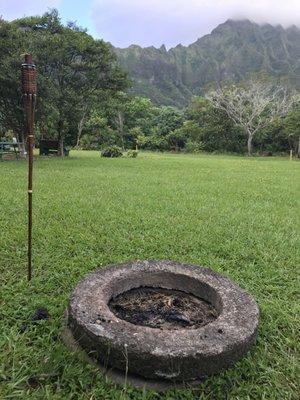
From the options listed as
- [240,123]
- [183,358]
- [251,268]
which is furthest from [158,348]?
[240,123]

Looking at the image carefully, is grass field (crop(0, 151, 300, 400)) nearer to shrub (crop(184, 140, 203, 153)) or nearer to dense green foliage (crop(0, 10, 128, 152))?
dense green foliage (crop(0, 10, 128, 152))

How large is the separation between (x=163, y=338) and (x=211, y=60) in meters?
87.6

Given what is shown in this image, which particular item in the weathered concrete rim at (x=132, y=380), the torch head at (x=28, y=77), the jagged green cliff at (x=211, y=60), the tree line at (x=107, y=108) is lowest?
the weathered concrete rim at (x=132, y=380)

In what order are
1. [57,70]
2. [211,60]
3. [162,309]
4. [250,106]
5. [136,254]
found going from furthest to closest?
1. [211,60]
2. [250,106]
3. [57,70]
4. [136,254]
5. [162,309]

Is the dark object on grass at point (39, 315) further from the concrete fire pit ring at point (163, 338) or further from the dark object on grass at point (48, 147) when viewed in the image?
the dark object on grass at point (48, 147)

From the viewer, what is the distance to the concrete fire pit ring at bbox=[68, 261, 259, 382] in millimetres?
2109

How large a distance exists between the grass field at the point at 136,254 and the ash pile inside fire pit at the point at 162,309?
16.4 inches

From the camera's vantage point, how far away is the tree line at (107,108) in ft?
47.1

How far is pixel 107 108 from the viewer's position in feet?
72.7

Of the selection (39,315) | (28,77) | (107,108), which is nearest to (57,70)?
(107,108)

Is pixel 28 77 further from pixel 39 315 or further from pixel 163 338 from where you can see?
pixel 163 338

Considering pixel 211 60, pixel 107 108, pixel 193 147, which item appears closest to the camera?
pixel 107 108

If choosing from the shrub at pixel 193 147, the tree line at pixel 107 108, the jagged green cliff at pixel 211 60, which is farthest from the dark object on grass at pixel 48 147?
the jagged green cliff at pixel 211 60

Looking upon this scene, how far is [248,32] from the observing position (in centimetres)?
9050
